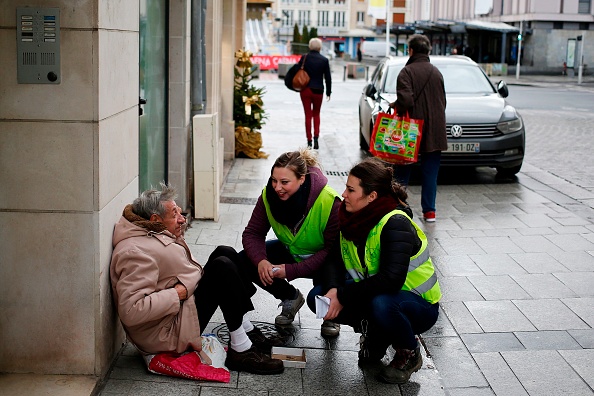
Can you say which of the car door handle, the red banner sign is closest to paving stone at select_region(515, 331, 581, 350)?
the car door handle

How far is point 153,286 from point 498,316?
2719 millimetres

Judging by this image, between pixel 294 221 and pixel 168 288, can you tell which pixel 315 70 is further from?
pixel 168 288

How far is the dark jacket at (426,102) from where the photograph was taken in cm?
944

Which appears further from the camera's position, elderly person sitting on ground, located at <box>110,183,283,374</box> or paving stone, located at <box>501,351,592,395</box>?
paving stone, located at <box>501,351,592,395</box>

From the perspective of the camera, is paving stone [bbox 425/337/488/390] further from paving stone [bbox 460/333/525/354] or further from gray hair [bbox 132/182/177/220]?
gray hair [bbox 132/182/177/220]

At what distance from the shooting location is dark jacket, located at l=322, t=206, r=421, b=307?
4.96 meters

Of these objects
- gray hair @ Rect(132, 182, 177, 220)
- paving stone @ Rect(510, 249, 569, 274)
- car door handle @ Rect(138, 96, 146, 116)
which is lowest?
paving stone @ Rect(510, 249, 569, 274)

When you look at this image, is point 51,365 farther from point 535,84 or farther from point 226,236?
point 535,84

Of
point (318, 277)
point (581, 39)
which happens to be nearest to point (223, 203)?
point (318, 277)

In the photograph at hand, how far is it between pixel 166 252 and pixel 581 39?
4906 cm

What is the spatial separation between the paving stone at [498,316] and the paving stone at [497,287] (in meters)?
0.18

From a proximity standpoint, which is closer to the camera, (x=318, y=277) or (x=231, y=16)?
(x=318, y=277)

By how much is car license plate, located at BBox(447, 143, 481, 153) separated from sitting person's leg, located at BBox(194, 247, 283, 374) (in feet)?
23.1

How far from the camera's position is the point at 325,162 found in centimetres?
1388
